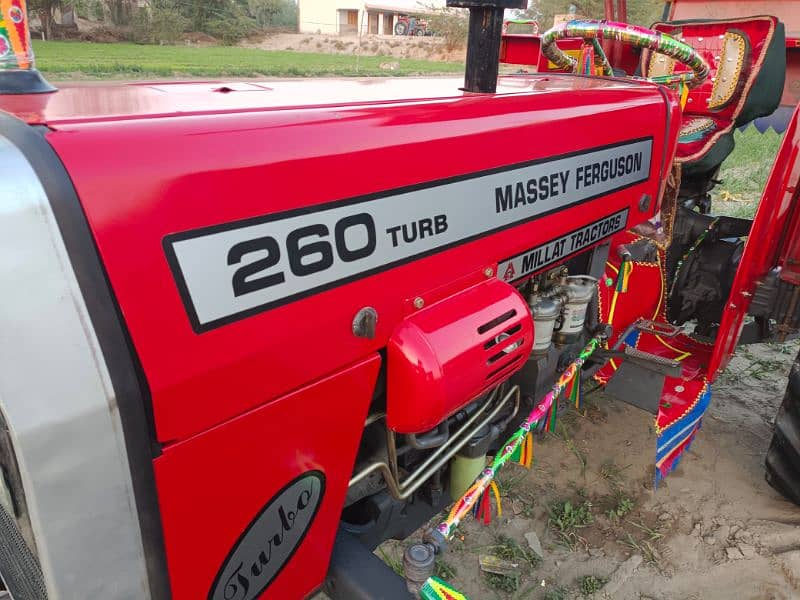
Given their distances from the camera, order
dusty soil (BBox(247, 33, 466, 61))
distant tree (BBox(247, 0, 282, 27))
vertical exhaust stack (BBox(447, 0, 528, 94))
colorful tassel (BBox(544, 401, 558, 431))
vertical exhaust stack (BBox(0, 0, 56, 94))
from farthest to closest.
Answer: distant tree (BBox(247, 0, 282, 27)) → dusty soil (BBox(247, 33, 466, 61)) → colorful tassel (BBox(544, 401, 558, 431)) → vertical exhaust stack (BBox(447, 0, 528, 94)) → vertical exhaust stack (BBox(0, 0, 56, 94))

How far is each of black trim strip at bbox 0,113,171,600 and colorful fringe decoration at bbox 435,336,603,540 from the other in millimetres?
677

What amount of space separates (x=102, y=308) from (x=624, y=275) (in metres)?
1.71

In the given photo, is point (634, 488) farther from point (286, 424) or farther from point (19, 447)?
point (19, 447)

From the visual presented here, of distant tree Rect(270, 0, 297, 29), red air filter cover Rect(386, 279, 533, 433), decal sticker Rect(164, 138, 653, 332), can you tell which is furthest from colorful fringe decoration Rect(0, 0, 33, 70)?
distant tree Rect(270, 0, 297, 29)

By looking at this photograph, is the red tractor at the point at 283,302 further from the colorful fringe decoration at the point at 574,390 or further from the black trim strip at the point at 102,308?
the colorful fringe decoration at the point at 574,390

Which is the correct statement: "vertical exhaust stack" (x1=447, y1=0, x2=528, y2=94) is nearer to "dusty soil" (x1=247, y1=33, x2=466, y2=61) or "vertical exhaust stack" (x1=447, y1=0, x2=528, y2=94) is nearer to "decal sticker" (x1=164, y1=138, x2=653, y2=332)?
"decal sticker" (x1=164, y1=138, x2=653, y2=332)

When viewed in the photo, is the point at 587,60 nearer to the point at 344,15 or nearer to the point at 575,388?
the point at 575,388

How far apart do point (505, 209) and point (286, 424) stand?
1.91ft

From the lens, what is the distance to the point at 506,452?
1.51 m

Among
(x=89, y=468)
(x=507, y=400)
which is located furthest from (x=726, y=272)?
(x=89, y=468)

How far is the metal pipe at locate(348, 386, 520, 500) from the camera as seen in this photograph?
120 centimetres

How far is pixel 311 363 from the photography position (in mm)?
916

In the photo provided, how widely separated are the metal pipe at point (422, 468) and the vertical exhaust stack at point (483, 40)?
0.71 m

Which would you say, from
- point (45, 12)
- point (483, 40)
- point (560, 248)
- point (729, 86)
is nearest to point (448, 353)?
point (560, 248)
